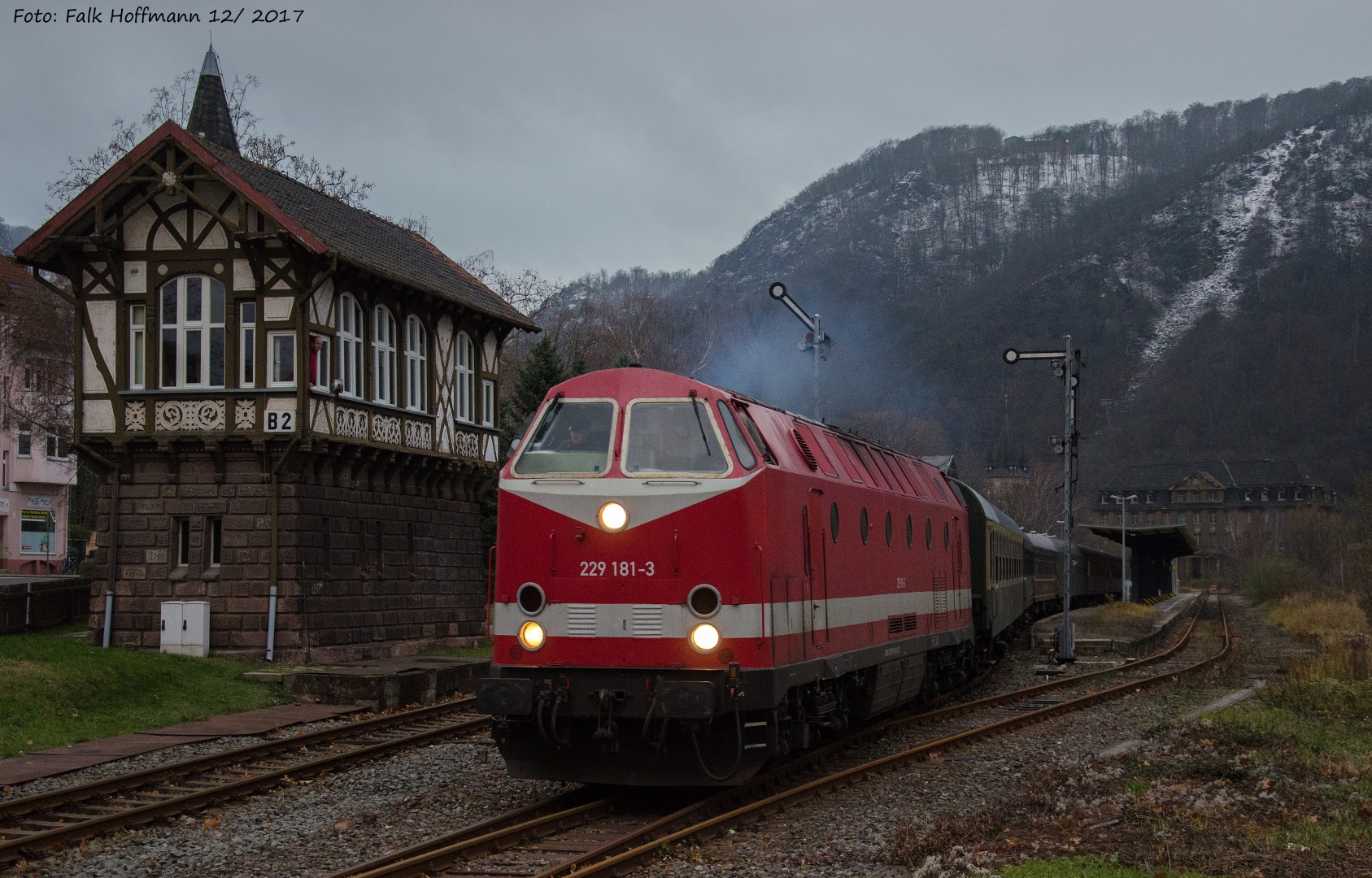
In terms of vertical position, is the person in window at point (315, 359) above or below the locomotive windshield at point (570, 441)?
above

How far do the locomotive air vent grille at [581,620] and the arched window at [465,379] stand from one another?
17.7 meters

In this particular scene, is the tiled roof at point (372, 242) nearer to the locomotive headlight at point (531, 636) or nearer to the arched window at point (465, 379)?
the arched window at point (465, 379)

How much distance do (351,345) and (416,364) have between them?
252 cm

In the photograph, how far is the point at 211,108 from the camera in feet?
102

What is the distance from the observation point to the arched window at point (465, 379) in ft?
90.2

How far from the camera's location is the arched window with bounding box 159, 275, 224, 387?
22156 millimetres

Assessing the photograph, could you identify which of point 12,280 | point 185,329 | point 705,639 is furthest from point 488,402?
point 12,280

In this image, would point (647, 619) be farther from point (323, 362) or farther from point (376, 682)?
point (323, 362)

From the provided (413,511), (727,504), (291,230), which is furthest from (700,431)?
(413,511)

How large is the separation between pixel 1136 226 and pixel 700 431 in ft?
587

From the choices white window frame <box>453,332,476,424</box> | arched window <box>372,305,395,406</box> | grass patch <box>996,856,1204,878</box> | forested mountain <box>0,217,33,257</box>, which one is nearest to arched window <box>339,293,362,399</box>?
arched window <box>372,305,395,406</box>

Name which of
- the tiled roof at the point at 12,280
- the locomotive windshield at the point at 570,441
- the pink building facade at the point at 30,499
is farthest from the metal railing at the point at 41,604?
the pink building facade at the point at 30,499

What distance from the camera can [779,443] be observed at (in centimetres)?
1126

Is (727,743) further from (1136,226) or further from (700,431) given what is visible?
(1136,226)
